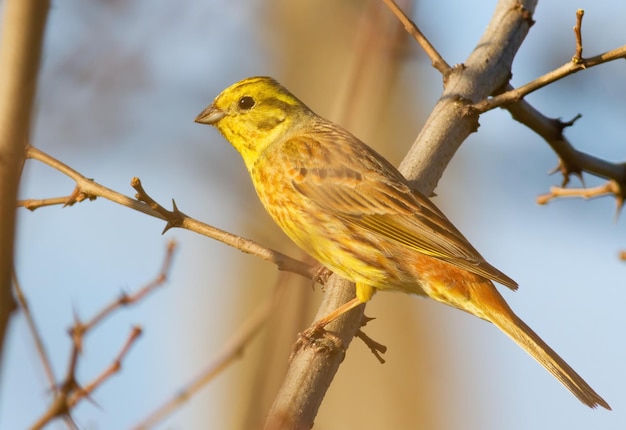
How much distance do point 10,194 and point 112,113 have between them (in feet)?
24.2

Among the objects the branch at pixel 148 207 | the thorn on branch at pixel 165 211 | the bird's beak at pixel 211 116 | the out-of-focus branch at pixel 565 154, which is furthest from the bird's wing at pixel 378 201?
the thorn on branch at pixel 165 211

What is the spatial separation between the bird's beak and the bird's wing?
47 cm

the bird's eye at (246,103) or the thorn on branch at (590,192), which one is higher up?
the bird's eye at (246,103)

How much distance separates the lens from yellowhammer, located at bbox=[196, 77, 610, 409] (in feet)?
13.8

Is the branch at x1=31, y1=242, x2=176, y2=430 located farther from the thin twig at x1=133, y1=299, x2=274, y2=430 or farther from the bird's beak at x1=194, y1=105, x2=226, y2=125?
the bird's beak at x1=194, y1=105, x2=226, y2=125

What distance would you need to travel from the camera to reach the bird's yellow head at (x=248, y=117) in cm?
523

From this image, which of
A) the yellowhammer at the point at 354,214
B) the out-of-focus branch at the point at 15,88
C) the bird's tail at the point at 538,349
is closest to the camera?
the out-of-focus branch at the point at 15,88

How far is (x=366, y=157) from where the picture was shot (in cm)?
506

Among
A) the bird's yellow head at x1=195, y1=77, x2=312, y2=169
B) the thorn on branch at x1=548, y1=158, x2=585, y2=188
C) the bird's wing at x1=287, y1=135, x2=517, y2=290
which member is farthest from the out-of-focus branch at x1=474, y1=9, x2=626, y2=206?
the bird's yellow head at x1=195, y1=77, x2=312, y2=169

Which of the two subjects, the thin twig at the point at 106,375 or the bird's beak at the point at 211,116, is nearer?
the thin twig at the point at 106,375

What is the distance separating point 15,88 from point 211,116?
389 centimetres

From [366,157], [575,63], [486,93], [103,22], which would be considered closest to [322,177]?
[366,157]

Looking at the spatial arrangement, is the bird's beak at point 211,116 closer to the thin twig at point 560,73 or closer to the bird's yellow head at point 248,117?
the bird's yellow head at point 248,117

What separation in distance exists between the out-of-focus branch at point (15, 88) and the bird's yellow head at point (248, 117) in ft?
12.3
